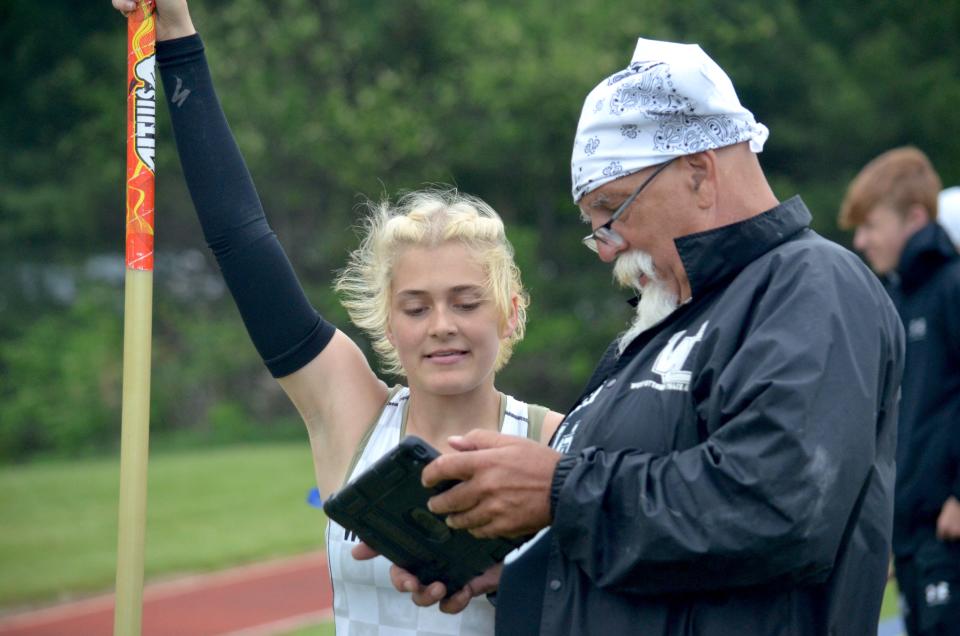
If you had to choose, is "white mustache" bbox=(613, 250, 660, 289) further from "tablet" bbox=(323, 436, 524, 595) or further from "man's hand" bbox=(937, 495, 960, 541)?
"man's hand" bbox=(937, 495, 960, 541)

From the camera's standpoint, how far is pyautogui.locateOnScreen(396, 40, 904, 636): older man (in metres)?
1.79

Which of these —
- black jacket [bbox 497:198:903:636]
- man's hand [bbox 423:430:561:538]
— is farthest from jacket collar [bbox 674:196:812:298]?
man's hand [bbox 423:430:561:538]

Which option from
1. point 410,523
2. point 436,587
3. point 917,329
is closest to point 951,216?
point 917,329

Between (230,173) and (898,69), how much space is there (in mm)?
24012

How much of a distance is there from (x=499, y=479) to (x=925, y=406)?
125 inches

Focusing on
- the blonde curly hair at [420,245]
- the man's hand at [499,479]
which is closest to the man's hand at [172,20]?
the blonde curly hair at [420,245]

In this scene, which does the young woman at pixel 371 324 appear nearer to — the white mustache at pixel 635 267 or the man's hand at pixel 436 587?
the man's hand at pixel 436 587

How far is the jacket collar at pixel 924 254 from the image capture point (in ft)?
15.6

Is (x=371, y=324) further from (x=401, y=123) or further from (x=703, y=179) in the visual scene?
(x=401, y=123)

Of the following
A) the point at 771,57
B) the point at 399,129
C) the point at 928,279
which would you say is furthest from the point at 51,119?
the point at 928,279

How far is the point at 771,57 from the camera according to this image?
2486 centimetres

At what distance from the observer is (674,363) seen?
203 centimetres

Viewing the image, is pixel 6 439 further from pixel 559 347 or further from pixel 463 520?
pixel 463 520

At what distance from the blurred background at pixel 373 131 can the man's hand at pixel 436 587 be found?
19485mm
